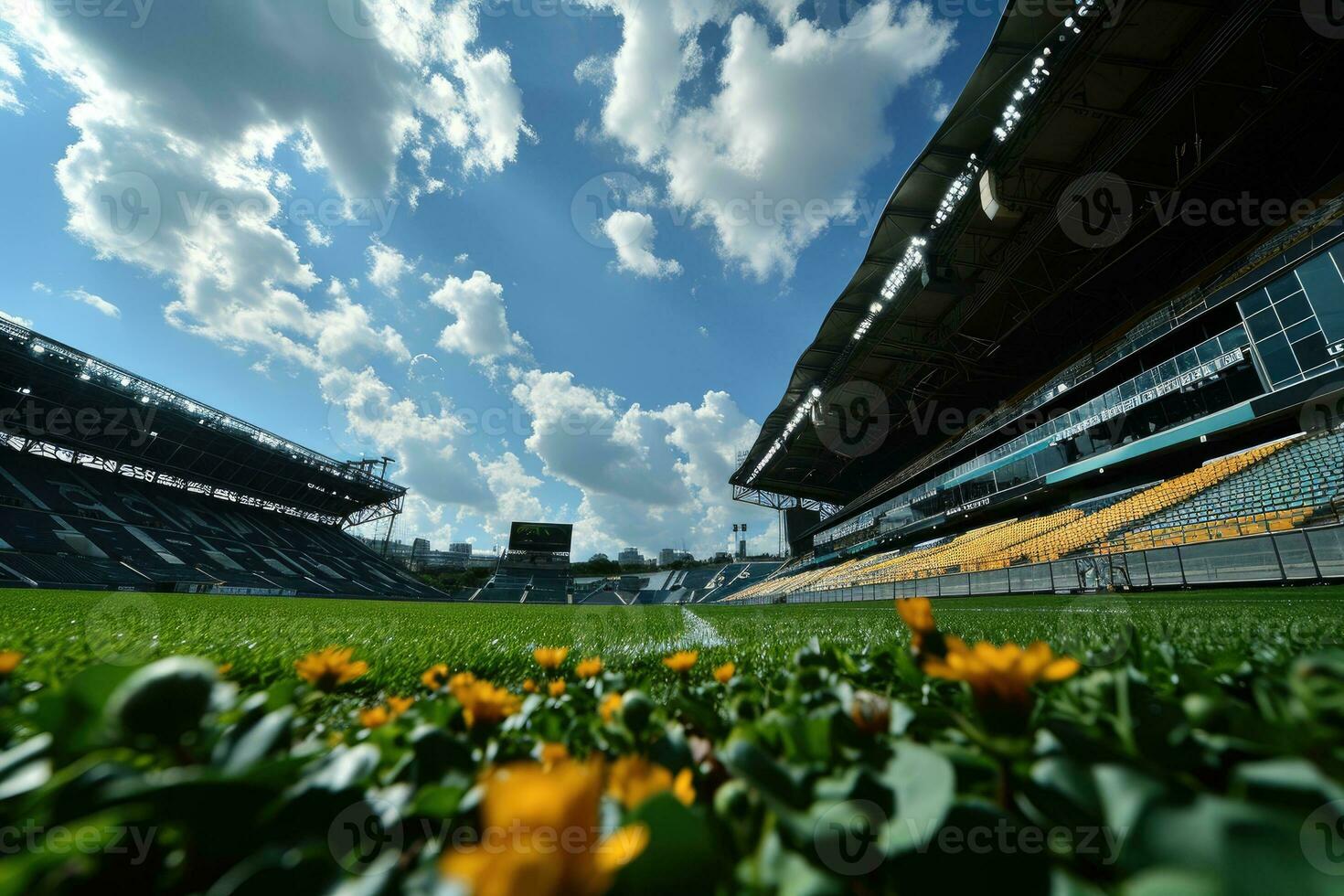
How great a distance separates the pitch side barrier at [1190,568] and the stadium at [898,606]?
0.19ft

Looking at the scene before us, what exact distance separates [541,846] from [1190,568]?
11.3 meters

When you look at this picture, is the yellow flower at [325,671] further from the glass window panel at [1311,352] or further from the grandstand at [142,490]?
the grandstand at [142,490]

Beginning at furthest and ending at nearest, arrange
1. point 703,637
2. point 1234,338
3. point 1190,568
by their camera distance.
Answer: point 1234,338
point 1190,568
point 703,637

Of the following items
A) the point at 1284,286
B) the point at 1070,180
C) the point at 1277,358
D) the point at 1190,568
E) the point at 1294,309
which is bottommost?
the point at 1190,568

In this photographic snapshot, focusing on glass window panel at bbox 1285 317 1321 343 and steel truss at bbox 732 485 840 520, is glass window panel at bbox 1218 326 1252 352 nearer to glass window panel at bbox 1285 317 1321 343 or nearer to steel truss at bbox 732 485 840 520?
glass window panel at bbox 1285 317 1321 343

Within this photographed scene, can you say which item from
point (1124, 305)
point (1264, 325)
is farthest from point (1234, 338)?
point (1124, 305)

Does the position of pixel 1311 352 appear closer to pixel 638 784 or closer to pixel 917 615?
pixel 917 615

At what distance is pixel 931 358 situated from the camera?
62.6 ft

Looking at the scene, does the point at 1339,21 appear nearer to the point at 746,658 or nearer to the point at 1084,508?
the point at 1084,508

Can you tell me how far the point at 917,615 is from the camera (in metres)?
0.58

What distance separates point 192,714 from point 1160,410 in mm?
18320

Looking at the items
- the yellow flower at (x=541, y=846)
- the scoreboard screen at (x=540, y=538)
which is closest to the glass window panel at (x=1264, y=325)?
the yellow flower at (x=541, y=846)

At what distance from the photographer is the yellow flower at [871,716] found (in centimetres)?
46

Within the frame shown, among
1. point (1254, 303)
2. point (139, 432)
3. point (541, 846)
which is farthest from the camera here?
point (139, 432)
